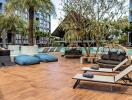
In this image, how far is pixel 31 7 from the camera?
619 inches

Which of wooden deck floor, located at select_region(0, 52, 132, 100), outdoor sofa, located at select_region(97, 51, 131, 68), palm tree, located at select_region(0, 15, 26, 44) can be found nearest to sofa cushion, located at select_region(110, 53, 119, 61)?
outdoor sofa, located at select_region(97, 51, 131, 68)

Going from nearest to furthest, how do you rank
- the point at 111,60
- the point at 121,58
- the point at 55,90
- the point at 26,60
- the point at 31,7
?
the point at 55,90, the point at 121,58, the point at 111,60, the point at 26,60, the point at 31,7

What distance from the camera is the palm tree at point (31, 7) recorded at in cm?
1554

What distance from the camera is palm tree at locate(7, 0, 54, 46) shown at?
15544 mm

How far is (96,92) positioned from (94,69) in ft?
5.05

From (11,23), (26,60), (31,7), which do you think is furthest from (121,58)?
(11,23)

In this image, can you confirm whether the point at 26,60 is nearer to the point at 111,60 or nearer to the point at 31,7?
the point at 111,60

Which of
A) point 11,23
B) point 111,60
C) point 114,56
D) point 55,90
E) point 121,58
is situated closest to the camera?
point 55,90

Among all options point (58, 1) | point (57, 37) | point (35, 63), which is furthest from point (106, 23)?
point (57, 37)

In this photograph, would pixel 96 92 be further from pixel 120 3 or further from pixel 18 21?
pixel 18 21

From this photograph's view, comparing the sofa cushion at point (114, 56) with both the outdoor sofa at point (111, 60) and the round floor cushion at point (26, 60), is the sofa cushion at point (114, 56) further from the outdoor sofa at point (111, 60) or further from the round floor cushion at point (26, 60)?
the round floor cushion at point (26, 60)

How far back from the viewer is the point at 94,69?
7.49m

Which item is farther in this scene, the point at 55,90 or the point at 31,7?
the point at 31,7

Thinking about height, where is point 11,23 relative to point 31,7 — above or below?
below
